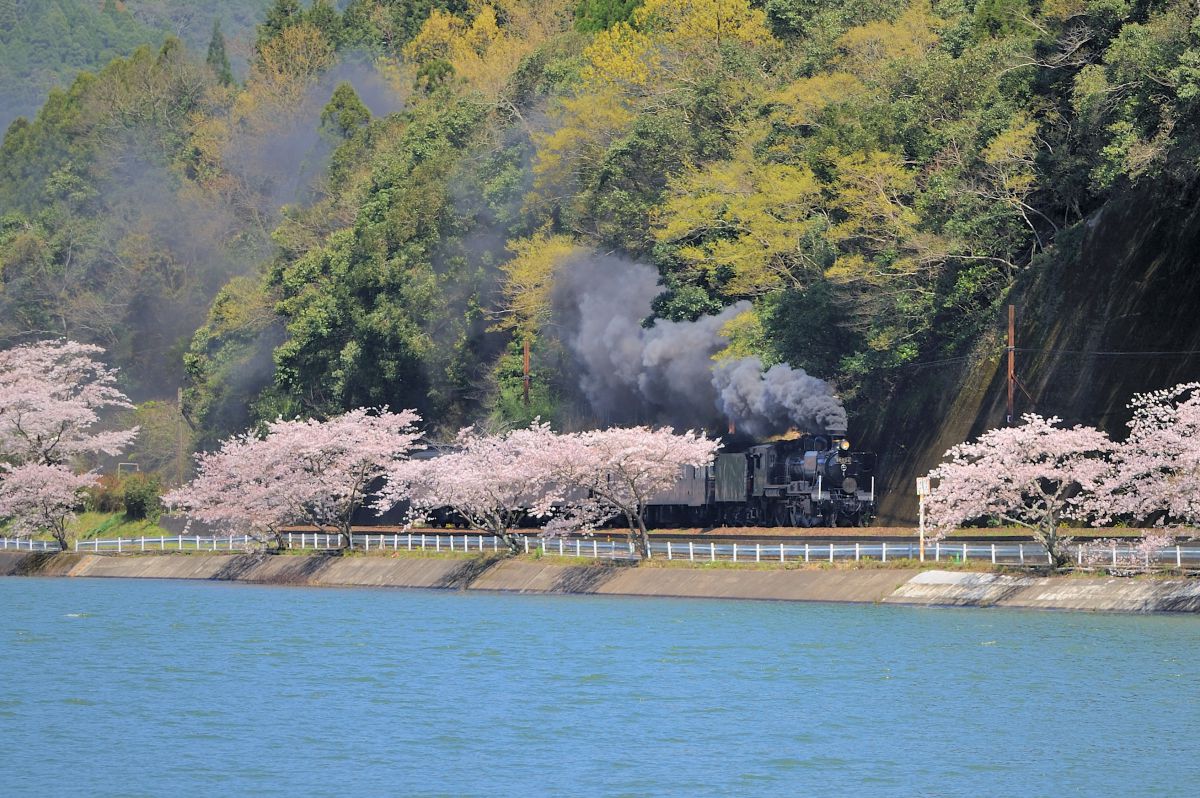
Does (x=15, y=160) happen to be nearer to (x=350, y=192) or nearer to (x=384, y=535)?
(x=350, y=192)

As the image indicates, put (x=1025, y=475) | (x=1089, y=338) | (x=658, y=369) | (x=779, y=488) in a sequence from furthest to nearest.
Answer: (x=658, y=369) → (x=779, y=488) → (x=1089, y=338) → (x=1025, y=475)

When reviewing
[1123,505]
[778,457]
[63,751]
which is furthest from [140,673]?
[778,457]

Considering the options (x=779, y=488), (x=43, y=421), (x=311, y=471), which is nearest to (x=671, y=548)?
(x=779, y=488)

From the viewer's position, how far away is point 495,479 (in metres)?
72.1

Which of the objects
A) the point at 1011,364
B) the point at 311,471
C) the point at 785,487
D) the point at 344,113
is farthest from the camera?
the point at 344,113

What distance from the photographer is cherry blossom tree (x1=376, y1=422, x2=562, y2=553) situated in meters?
71.4

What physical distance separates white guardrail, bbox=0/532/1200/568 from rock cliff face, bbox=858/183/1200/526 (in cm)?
727

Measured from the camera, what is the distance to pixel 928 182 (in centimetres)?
7738

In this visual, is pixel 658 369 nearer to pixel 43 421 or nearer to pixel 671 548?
pixel 671 548

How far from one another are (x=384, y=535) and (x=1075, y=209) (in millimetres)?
33831

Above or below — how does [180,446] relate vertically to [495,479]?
above

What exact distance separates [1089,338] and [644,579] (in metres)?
17.6

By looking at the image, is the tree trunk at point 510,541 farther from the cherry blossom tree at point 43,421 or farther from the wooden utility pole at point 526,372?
the cherry blossom tree at point 43,421

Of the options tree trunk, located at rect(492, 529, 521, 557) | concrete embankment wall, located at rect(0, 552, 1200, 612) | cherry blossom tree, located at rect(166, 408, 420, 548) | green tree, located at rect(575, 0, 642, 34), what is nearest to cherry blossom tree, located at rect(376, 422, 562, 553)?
tree trunk, located at rect(492, 529, 521, 557)
